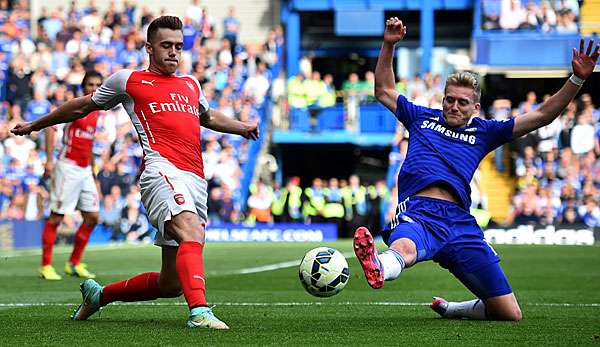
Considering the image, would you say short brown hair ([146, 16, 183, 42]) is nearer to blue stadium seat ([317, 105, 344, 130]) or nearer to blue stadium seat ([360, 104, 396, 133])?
blue stadium seat ([317, 105, 344, 130])

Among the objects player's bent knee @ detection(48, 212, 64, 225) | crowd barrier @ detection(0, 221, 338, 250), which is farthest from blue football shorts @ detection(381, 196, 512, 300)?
crowd barrier @ detection(0, 221, 338, 250)

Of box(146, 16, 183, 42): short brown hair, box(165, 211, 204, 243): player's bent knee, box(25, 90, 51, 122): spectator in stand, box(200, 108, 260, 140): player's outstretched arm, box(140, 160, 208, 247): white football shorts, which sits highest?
box(146, 16, 183, 42): short brown hair

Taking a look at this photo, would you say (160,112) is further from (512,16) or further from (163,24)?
(512,16)

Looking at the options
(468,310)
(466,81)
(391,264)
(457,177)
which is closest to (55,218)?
(468,310)

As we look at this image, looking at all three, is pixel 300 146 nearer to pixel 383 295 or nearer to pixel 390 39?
pixel 383 295

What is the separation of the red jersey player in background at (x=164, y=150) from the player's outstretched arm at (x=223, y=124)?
0.18 metres

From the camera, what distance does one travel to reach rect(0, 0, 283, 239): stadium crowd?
2589 centimetres

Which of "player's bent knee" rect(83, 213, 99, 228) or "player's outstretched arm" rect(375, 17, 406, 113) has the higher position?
"player's outstretched arm" rect(375, 17, 406, 113)

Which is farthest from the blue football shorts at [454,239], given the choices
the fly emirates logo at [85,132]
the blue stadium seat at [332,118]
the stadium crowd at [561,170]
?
the blue stadium seat at [332,118]

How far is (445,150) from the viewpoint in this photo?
8.19 meters

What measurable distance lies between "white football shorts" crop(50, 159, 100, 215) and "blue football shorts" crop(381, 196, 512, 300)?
6511 millimetres

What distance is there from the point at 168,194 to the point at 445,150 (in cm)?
211

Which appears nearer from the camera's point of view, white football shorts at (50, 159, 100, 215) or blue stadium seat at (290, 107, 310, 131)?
white football shorts at (50, 159, 100, 215)

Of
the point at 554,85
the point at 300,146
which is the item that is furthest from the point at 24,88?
the point at 554,85
